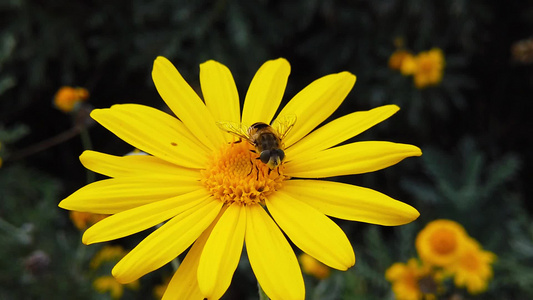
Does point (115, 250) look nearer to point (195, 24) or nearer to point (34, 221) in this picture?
point (34, 221)

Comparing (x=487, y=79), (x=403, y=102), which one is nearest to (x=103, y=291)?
(x=403, y=102)

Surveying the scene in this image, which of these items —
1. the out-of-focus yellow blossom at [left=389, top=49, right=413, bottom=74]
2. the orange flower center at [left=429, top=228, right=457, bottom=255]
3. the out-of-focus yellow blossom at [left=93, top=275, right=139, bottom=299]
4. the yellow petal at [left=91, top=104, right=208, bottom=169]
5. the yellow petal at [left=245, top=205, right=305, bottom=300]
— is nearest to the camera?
the yellow petal at [left=245, top=205, right=305, bottom=300]

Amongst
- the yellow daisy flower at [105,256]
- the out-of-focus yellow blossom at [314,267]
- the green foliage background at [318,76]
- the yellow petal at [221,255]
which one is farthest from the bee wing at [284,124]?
the yellow daisy flower at [105,256]

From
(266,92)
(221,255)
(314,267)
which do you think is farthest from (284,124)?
(314,267)

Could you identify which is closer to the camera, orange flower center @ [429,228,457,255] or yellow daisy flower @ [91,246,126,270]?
orange flower center @ [429,228,457,255]

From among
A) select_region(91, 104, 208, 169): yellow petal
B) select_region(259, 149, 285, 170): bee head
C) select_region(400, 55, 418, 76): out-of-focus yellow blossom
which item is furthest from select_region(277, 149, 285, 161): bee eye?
select_region(400, 55, 418, 76): out-of-focus yellow blossom

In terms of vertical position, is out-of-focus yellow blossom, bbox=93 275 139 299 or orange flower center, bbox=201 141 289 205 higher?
out-of-focus yellow blossom, bbox=93 275 139 299

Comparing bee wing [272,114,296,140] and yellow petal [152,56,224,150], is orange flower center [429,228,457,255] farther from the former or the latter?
yellow petal [152,56,224,150]
